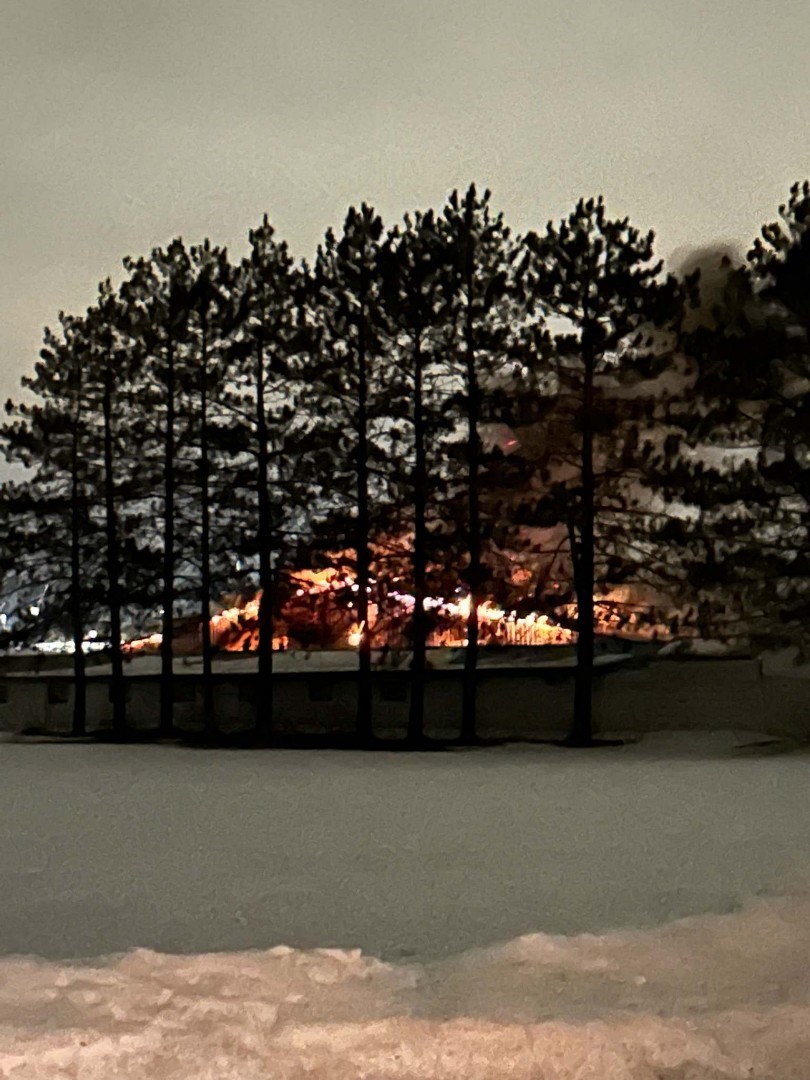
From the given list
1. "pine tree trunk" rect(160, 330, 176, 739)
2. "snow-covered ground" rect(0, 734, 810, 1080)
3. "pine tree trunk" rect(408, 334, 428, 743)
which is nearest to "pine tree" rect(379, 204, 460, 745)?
"pine tree trunk" rect(408, 334, 428, 743)

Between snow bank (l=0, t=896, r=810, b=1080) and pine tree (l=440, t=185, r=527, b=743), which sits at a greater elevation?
pine tree (l=440, t=185, r=527, b=743)

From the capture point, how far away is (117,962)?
329 inches

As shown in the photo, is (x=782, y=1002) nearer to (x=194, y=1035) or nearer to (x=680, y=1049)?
(x=680, y=1049)

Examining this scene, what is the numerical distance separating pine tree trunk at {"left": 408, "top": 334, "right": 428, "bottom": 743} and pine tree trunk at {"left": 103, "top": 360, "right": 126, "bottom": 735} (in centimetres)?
956

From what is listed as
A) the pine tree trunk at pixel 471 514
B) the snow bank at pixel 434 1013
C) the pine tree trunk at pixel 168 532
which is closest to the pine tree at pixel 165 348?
the pine tree trunk at pixel 168 532

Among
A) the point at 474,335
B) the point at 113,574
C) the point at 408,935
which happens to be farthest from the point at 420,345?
the point at 408,935

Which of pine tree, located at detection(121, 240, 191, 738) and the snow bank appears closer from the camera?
the snow bank

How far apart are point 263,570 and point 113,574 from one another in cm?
624

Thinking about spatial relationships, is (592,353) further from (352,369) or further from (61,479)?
(61,479)

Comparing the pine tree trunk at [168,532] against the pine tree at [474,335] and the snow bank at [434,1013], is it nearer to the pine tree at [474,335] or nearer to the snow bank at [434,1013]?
the pine tree at [474,335]

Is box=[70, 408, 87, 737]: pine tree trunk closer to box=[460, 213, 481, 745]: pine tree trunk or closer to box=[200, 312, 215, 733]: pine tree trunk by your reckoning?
box=[200, 312, 215, 733]: pine tree trunk

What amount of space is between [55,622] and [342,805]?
22929mm

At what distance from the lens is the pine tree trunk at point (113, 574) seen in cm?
3847

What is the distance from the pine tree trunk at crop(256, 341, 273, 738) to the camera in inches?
1384
